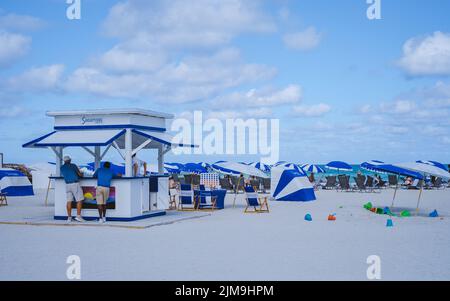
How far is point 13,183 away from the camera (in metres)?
25.8

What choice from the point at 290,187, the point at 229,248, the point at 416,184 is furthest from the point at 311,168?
the point at 229,248

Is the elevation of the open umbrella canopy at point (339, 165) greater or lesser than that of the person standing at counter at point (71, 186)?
greater

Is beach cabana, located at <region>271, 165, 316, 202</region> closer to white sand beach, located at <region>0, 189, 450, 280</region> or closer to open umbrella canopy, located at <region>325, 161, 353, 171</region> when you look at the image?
white sand beach, located at <region>0, 189, 450, 280</region>

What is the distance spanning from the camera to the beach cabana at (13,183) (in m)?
25.1

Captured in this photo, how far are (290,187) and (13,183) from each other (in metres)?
12.5

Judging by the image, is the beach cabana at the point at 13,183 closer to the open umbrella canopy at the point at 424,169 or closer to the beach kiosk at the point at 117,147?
the beach kiosk at the point at 117,147

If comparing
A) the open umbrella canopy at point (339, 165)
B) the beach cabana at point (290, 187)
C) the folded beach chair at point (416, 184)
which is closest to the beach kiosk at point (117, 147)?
→ the beach cabana at point (290, 187)

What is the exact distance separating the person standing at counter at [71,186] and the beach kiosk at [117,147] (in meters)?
0.30

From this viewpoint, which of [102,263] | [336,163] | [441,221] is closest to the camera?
[102,263]

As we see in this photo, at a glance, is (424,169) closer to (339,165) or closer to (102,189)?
(102,189)

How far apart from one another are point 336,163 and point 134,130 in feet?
76.3

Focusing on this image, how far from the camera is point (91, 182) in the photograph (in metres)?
14.4
